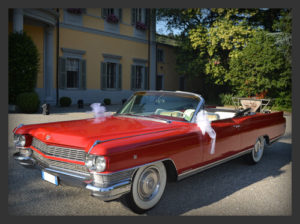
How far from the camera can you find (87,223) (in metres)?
3.14

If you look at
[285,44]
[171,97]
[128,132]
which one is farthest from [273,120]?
[285,44]

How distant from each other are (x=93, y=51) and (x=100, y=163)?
17.1 meters

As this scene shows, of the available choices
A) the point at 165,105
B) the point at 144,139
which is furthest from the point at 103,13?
the point at 144,139

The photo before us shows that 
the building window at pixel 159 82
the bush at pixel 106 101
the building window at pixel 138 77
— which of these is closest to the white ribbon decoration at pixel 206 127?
the bush at pixel 106 101

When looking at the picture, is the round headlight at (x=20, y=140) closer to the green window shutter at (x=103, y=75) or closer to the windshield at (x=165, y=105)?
the windshield at (x=165, y=105)

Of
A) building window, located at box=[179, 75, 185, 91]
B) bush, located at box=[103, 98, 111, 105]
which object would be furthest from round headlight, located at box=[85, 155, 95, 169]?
building window, located at box=[179, 75, 185, 91]

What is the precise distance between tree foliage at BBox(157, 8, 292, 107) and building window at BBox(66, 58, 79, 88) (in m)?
8.27

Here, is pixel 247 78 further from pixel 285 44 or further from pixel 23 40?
pixel 23 40

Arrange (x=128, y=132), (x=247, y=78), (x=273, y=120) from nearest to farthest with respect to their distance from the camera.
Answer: (x=128, y=132) < (x=273, y=120) < (x=247, y=78)

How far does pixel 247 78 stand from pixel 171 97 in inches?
610

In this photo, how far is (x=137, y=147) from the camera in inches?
127

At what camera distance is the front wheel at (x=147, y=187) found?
335cm

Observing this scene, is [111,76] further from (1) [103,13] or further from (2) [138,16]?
(2) [138,16]

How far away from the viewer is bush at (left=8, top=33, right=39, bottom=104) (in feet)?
41.4
